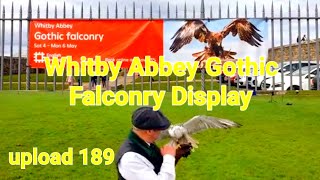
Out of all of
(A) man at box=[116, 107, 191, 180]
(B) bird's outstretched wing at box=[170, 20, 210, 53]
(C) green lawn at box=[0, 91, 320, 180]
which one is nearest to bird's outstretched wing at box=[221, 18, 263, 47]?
(B) bird's outstretched wing at box=[170, 20, 210, 53]

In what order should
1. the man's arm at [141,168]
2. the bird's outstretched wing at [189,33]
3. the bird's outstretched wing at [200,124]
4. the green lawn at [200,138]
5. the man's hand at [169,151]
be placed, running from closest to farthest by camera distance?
the man's arm at [141,168] < the man's hand at [169,151] < the bird's outstretched wing at [200,124] < the green lawn at [200,138] < the bird's outstretched wing at [189,33]

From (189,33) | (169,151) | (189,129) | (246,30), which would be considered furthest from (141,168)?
(246,30)

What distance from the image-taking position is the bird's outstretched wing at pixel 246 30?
1464 centimetres

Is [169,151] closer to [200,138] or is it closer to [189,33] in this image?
[200,138]

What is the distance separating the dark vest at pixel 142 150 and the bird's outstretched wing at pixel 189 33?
11.7m

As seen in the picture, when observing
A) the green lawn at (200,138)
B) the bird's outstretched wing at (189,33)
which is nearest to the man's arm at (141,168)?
the green lawn at (200,138)

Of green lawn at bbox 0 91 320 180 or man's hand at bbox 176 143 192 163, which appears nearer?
man's hand at bbox 176 143 192 163

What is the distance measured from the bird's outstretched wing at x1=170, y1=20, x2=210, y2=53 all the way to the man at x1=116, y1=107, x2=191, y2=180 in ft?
38.2

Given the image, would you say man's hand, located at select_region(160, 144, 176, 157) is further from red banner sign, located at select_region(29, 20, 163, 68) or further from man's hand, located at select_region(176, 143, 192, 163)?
red banner sign, located at select_region(29, 20, 163, 68)

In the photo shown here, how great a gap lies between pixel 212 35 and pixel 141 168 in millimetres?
12066

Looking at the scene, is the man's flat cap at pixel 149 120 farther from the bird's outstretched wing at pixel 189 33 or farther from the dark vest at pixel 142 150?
the bird's outstretched wing at pixel 189 33

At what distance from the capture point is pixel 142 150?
10.1 feet

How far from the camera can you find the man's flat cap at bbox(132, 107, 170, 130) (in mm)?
Answer: 3066

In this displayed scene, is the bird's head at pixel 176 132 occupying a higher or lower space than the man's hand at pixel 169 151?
higher
